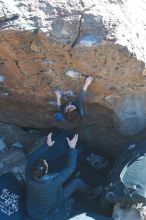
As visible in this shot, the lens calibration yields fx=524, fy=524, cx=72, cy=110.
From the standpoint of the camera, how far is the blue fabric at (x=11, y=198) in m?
6.65

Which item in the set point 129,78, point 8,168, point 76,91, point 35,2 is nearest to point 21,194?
point 8,168

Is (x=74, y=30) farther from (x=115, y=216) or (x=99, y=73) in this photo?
(x=115, y=216)

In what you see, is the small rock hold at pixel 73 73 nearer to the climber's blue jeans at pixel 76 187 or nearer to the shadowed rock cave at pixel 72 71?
the shadowed rock cave at pixel 72 71

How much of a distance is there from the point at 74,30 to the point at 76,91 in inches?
39.5

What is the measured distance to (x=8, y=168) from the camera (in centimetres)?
728

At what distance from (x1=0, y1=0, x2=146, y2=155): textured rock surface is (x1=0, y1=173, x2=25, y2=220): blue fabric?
1082 mm

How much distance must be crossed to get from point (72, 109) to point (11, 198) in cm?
141

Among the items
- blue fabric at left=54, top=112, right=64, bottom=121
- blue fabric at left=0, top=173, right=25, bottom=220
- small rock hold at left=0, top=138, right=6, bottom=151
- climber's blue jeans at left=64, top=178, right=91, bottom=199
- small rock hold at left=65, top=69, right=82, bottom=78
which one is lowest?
blue fabric at left=0, top=173, right=25, bottom=220

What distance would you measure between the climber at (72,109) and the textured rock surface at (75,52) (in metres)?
0.09

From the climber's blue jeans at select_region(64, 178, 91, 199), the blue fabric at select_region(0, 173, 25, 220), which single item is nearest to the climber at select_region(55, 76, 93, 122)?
the climber's blue jeans at select_region(64, 178, 91, 199)

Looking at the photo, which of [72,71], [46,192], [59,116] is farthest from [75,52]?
[46,192]

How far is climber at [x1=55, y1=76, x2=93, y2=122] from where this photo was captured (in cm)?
660

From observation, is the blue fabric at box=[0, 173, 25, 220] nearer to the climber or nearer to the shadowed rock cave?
the shadowed rock cave

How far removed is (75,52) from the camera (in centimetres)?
612
